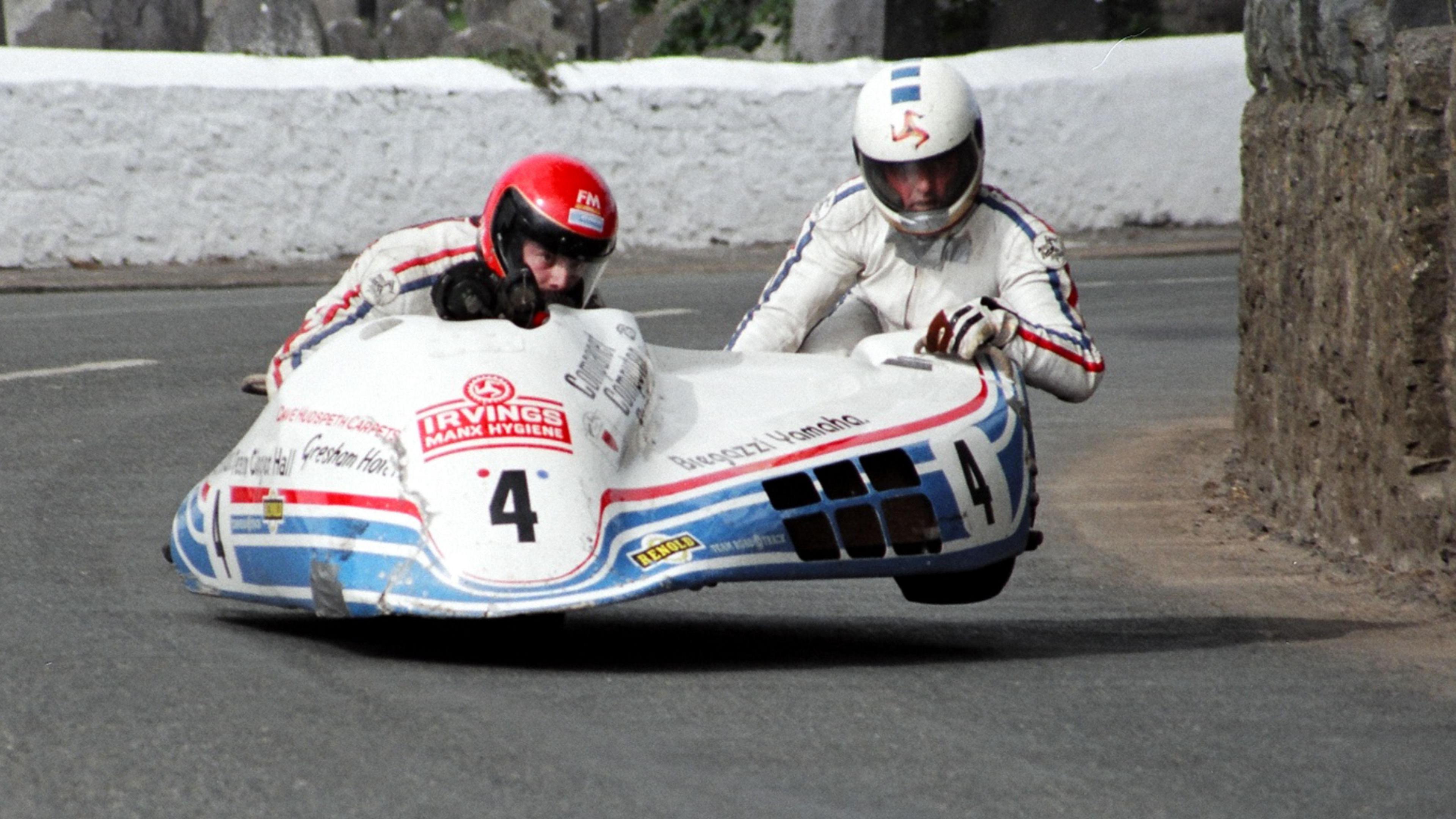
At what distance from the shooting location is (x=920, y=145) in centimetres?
666

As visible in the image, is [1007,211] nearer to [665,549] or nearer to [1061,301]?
[1061,301]

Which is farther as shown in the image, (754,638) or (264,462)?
(754,638)

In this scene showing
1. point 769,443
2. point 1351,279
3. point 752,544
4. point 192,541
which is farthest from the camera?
point 1351,279

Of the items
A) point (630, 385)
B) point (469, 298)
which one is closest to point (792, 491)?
point (630, 385)

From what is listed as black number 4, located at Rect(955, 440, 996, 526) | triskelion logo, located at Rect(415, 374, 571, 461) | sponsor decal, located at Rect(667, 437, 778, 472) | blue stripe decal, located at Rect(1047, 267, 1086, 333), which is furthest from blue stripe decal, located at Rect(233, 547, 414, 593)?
blue stripe decal, located at Rect(1047, 267, 1086, 333)

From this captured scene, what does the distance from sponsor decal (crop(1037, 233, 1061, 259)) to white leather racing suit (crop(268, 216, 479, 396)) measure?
1601 mm

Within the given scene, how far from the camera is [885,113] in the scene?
6.68 m

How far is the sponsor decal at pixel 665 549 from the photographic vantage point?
5.33 metres

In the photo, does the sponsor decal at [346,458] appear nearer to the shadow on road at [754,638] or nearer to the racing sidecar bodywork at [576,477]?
the racing sidecar bodywork at [576,477]

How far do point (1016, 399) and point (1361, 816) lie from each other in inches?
84.5

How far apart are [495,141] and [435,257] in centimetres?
1221

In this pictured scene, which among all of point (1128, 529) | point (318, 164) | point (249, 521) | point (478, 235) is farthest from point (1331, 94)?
point (318, 164)

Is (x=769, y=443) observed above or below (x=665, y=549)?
above

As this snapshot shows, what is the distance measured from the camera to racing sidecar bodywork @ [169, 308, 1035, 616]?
17.2 ft
